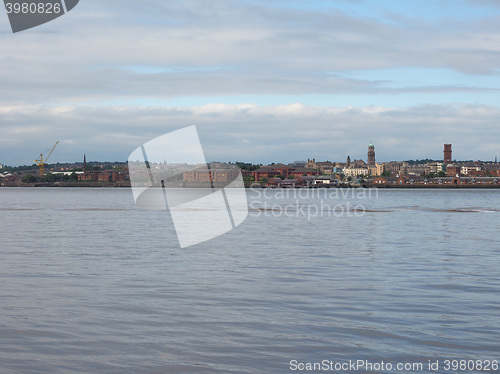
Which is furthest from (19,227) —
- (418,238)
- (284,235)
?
(418,238)

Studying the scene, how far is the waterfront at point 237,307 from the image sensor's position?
7.54m

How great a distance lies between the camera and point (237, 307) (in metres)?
10.3

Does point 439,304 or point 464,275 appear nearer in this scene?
point 439,304

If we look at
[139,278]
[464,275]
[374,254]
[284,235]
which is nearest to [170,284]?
[139,278]

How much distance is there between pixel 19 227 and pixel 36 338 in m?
22.3

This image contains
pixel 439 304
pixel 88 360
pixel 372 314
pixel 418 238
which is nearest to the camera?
pixel 88 360

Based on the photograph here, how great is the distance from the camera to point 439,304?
34.5 feet

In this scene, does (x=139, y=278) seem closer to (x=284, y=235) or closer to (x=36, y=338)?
(x=36, y=338)

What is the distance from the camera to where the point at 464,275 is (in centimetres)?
1397

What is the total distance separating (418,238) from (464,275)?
34.2ft

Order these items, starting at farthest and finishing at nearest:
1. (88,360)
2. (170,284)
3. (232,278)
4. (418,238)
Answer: (418,238) → (232,278) → (170,284) → (88,360)

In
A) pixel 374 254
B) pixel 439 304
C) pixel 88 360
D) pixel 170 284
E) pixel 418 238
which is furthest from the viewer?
pixel 418 238

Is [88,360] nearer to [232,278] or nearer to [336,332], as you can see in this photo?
[336,332]

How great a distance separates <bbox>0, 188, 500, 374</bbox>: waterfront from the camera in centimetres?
754
